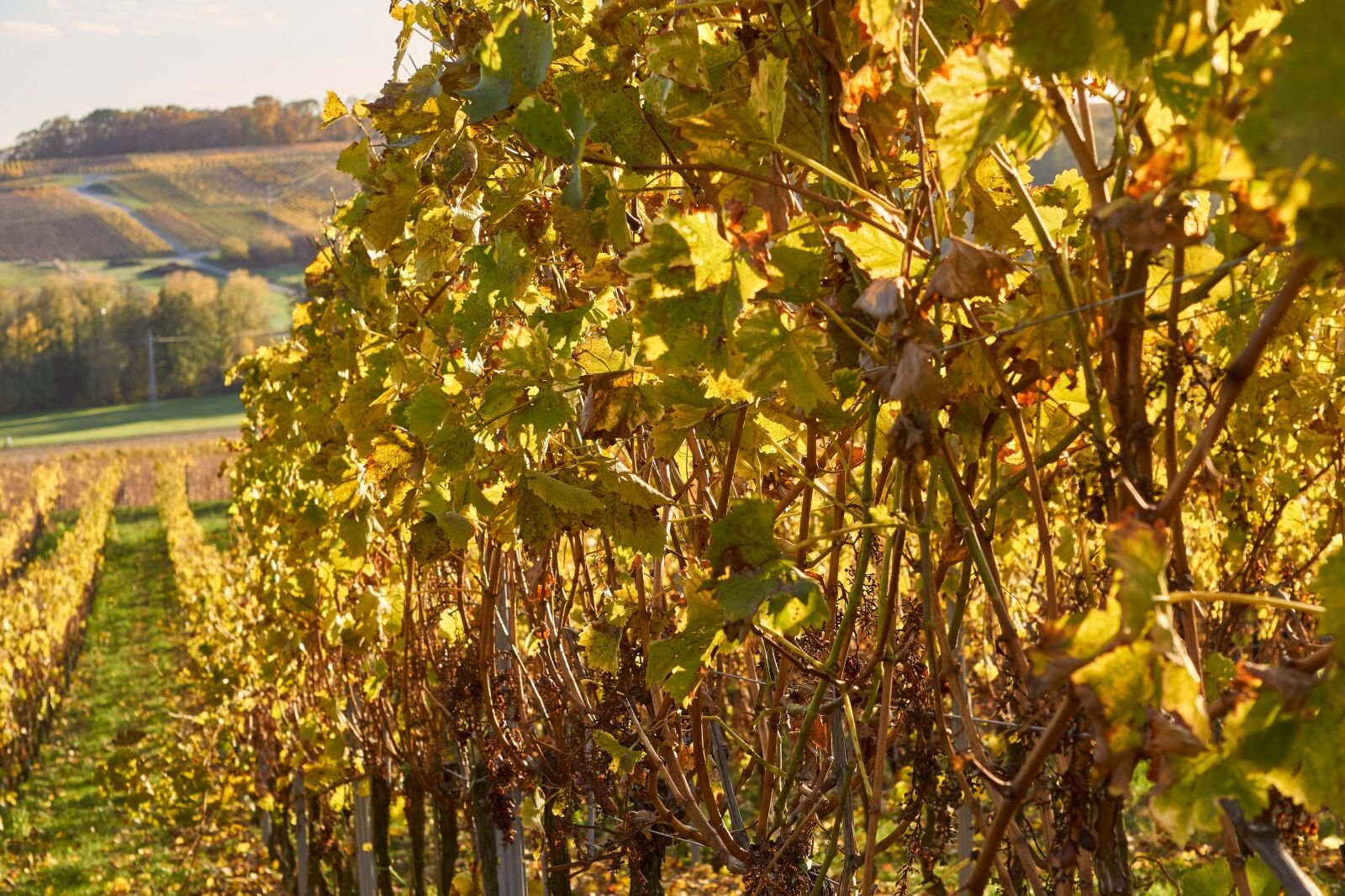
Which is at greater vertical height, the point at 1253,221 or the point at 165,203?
the point at 165,203

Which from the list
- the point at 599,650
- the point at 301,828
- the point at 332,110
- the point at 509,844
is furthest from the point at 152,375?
the point at 599,650

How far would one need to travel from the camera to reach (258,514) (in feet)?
17.2

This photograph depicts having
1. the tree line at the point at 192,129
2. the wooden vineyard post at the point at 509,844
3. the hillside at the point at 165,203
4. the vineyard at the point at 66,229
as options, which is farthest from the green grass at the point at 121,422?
the wooden vineyard post at the point at 509,844

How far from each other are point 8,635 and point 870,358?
12603mm

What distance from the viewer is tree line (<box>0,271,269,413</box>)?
73.1 metres

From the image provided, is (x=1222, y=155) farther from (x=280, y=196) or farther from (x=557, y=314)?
(x=280, y=196)

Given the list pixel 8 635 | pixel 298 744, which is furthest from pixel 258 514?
pixel 8 635

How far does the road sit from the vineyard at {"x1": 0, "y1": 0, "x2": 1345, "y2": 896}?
89641mm

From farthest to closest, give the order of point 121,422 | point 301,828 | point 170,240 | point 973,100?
point 170,240 → point 121,422 → point 301,828 → point 973,100

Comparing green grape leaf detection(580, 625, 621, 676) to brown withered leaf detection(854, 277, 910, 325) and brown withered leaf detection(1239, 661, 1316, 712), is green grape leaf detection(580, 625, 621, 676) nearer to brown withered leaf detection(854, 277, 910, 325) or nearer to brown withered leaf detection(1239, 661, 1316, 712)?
brown withered leaf detection(854, 277, 910, 325)

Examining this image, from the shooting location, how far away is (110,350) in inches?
2923

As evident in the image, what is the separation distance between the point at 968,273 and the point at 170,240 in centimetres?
10741

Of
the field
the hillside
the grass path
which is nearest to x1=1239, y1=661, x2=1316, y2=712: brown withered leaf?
the grass path

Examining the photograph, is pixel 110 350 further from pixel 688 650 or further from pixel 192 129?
pixel 688 650
